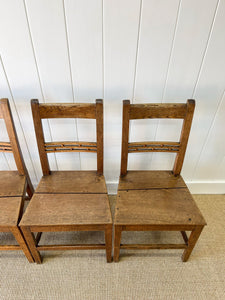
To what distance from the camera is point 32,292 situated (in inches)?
41.7

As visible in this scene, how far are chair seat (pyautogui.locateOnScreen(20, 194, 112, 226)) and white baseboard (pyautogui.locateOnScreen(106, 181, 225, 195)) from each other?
1.78ft

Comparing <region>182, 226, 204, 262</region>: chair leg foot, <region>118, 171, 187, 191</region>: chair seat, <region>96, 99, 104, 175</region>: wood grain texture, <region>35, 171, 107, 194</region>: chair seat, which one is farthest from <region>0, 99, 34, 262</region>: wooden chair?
<region>182, 226, 204, 262</region>: chair leg foot

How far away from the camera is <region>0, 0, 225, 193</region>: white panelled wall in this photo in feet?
2.88

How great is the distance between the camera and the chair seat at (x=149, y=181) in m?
1.11

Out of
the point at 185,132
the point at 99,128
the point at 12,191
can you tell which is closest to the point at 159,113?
the point at 185,132

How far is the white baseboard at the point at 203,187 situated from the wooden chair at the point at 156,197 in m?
0.46

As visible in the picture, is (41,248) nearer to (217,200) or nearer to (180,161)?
(180,161)

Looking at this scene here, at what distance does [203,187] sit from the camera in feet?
5.28

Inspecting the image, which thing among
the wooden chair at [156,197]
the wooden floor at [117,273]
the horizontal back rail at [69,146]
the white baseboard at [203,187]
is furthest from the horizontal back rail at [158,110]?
the wooden floor at [117,273]

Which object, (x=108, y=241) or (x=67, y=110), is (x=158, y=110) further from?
(x=108, y=241)

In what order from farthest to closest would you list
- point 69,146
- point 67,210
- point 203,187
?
point 203,187 < point 69,146 < point 67,210

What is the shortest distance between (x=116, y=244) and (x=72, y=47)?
3.57ft

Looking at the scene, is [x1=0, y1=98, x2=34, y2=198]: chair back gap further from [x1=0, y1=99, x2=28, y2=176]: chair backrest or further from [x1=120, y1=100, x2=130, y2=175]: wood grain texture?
[x1=120, y1=100, x2=130, y2=175]: wood grain texture

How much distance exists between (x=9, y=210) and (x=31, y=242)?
0.22 metres
